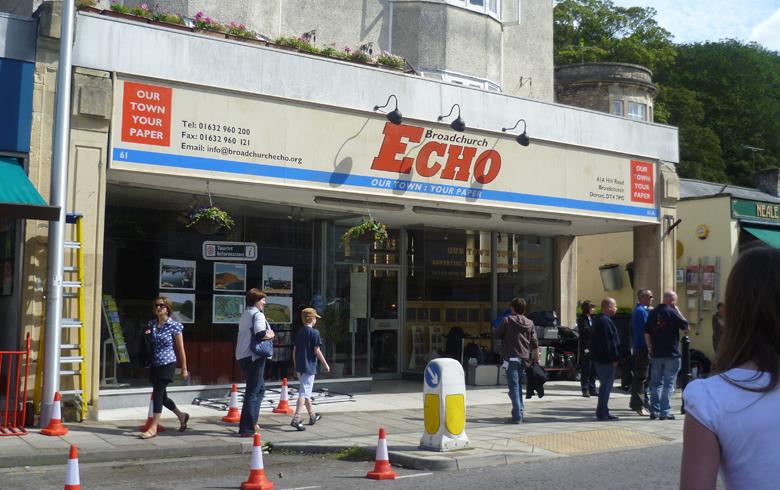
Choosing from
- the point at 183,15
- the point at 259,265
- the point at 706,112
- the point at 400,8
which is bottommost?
the point at 259,265

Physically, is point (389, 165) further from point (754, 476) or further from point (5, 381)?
point (754, 476)

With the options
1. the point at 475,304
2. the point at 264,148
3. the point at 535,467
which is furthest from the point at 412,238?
the point at 535,467

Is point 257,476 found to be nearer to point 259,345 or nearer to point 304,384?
point 259,345

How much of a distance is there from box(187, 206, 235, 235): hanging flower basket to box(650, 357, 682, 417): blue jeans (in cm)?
713

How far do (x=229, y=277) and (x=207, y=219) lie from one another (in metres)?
2.27

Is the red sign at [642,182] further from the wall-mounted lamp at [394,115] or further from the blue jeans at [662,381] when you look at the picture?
the wall-mounted lamp at [394,115]

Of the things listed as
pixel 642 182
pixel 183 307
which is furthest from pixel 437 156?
pixel 642 182

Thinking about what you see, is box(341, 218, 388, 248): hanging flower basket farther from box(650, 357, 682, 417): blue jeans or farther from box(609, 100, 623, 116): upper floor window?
box(609, 100, 623, 116): upper floor window

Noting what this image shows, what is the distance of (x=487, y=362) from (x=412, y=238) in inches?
127

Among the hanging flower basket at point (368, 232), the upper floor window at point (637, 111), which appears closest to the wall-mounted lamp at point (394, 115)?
the hanging flower basket at point (368, 232)

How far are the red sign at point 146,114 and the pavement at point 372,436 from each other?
4.18 metres

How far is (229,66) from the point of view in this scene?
13742 mm

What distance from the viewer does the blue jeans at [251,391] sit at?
36.7 ft

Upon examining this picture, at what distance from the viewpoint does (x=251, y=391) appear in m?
11.2
